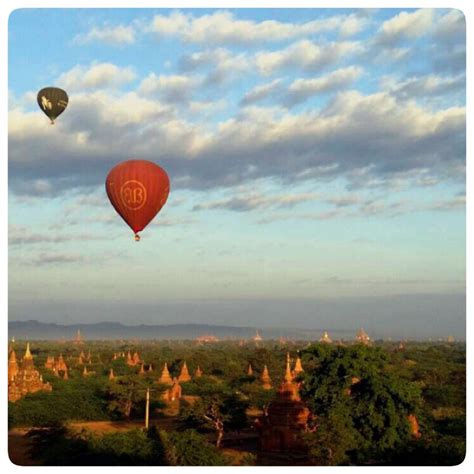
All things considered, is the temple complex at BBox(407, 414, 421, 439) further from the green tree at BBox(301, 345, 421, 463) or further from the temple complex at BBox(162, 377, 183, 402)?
the temple complex at BBox(162, 377, 183, 402)

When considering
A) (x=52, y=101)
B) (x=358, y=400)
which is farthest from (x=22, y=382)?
(x=358, y=400)

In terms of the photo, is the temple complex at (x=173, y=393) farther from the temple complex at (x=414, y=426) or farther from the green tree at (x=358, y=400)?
the temple complex at (x=414, y=426)

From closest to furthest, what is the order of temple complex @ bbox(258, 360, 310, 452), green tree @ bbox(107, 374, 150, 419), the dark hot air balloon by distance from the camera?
1. temple complex @ bbox(258, 360, 310, 452)
2. the dark hot air balloon
3. green tree @ bbox(107, 374, 150, 419)

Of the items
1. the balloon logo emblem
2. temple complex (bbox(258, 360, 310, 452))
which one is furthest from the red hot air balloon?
temple complex (bbox(258, 360, 310, 452))

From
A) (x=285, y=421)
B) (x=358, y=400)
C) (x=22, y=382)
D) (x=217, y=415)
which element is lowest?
(x=22, y=382)

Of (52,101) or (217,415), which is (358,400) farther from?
(52,101)
